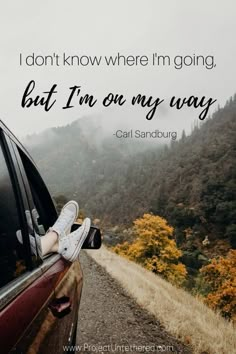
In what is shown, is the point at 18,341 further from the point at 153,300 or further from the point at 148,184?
the point at 148,184

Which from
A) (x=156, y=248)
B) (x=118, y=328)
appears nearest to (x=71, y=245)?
(x=118, y=328)

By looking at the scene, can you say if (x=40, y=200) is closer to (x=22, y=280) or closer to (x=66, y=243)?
(x=66, y=243)

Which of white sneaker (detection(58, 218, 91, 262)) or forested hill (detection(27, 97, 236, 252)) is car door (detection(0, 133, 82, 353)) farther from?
forested hill (detection(27, 97, 236, 252))

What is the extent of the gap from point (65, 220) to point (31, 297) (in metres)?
1.17

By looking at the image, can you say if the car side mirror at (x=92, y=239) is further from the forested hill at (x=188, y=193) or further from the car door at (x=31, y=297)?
the forested hill at (x=188, y=193)

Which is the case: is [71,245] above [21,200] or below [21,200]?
below

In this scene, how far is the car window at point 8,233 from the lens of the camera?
5.01 feet

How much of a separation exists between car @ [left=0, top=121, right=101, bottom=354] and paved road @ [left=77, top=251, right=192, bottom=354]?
3649mm

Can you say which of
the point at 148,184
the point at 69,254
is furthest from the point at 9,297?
the point at 148,184

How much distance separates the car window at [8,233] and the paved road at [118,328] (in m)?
4.01

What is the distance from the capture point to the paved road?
5.82 meters

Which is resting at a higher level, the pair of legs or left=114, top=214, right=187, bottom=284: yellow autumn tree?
the pair of legs

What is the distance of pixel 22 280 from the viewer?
1599 millimetres

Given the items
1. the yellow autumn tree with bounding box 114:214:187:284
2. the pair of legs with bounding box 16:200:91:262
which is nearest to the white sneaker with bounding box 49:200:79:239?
the pair of legs with bounding box 16:200:91:262
